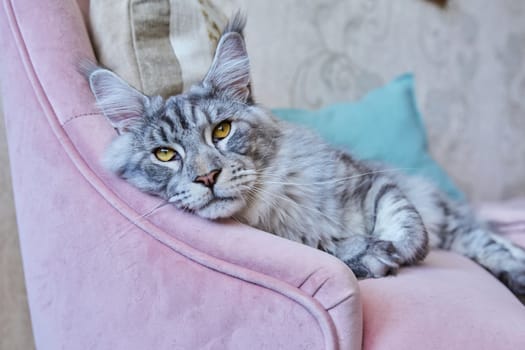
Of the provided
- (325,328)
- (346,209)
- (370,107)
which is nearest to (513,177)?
(370,107)

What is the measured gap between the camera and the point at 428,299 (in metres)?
0.73

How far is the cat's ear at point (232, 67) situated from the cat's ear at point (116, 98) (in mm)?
155

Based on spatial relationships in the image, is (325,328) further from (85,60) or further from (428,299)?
(85,60)

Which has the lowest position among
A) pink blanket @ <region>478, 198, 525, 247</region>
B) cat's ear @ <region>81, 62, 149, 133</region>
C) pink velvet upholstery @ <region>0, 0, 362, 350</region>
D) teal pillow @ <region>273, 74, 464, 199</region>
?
pink blanket @ <region>478, 198, 525, 247</region>

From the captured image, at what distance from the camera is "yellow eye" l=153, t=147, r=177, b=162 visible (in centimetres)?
90

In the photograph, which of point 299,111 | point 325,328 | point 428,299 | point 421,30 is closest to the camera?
point 325,328

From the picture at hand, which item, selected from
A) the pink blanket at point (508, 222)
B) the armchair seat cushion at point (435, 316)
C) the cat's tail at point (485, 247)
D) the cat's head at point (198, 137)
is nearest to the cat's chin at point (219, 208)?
the cat's head at point (198, 137)

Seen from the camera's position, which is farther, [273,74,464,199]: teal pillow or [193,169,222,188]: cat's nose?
[273,74,464,199]: teal pillow

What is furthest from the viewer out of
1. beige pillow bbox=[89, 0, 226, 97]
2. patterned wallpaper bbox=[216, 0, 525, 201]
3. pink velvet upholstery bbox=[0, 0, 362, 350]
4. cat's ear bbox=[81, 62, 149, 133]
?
patterned wallpaper bbox=[216, 0, 525, 201]

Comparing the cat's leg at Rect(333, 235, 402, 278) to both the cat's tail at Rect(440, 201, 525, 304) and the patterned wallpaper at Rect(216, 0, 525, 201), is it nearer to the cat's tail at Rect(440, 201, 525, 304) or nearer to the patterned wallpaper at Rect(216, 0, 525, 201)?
the cat's tail at Rect(440, 201, 525, 304)

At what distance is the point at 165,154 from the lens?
906mm

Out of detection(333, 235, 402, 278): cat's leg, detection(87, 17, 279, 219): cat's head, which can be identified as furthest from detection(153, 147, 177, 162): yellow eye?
detection(333, 235, 402, 278): cat's leg

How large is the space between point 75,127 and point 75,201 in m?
0.14

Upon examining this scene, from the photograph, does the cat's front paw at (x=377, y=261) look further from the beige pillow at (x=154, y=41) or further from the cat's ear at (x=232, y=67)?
the beige pillow at (x=154, y=41)
